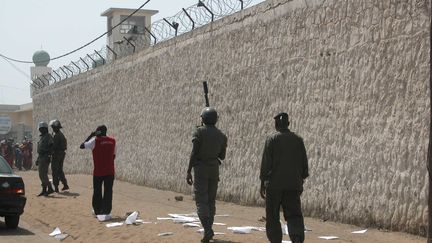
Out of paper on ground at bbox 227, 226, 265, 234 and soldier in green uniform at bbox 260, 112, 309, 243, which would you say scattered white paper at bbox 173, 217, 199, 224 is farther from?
soldier in green uniform at bbox 260, 112, 309, 243

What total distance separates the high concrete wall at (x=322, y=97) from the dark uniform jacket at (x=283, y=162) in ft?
7.11

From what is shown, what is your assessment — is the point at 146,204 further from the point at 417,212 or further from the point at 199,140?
the point at 417,212

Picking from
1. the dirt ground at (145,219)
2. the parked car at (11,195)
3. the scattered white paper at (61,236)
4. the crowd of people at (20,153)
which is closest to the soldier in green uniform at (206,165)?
the dirt ground at (145,219)

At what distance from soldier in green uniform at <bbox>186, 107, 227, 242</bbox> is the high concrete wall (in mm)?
2462

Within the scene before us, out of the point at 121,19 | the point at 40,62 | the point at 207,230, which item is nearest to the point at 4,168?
the point at 207,230

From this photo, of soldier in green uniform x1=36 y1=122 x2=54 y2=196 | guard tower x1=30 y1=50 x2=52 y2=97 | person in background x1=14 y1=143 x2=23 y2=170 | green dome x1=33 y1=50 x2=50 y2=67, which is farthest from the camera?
green dome x1=33 y1=50 x2=50 y2=67

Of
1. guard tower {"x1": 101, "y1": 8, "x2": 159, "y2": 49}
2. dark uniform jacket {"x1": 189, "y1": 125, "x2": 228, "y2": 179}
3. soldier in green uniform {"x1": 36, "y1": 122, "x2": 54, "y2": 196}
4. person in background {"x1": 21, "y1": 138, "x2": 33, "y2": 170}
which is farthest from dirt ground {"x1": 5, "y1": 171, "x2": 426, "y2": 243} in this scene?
person in background {"x1": 21, "y1": 138, "x2": 33, "y2": 170}

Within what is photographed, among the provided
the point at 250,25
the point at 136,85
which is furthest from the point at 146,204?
the point at 136,85

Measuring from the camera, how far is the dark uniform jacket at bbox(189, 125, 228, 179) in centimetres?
801

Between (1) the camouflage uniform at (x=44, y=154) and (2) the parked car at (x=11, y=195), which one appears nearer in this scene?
(2) the parked car at (x=11, y=195)

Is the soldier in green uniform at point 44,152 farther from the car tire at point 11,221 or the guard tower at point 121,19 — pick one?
the guard tower at point 121,19

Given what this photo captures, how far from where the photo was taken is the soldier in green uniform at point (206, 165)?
7.97 m

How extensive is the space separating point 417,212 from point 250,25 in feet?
18.9

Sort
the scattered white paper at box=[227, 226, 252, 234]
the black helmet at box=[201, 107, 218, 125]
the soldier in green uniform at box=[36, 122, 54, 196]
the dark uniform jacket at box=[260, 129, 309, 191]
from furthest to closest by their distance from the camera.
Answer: the soldier in green uniform at box=[36, 122, 54, 196]
the scattered white paper at box=[227, 226, 252, 234]
the black helmet at box=[201, 107, 218, 125]
the dark uniform jacket at box=[260, 129, 309, 191]
